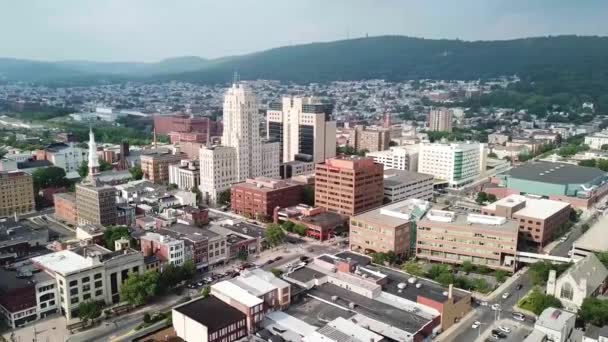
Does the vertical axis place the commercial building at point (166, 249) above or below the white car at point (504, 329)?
above

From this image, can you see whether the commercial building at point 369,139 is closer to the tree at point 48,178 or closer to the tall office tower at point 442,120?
the tall office tower at point 442,120

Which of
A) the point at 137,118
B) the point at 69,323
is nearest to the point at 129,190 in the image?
the point at 69,323

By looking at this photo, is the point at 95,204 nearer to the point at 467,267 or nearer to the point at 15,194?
the point at 15,194

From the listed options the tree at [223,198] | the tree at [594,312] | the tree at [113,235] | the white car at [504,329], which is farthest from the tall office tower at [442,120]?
the white car at [504,329]

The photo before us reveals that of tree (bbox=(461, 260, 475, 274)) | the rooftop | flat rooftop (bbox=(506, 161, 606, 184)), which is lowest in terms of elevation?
tree (bbox=(461, 260, 475, 274))

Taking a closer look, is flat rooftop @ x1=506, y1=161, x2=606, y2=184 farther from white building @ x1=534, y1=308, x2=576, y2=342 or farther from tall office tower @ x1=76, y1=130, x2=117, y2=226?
tall office tower @ x1=76, y1=130, x2=117, y2=226

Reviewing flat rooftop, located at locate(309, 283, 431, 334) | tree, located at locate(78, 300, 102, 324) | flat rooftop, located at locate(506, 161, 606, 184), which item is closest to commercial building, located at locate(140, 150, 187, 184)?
tree, located at locate(78, 300, 102, 324)

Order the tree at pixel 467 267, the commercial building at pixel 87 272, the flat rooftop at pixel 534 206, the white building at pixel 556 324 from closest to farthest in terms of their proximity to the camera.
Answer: the white building at pixel 556 324 → the commercial building at pixel 87 272 → the tree at pixel 467 267 → the flat rooftop at pixel 534 206
